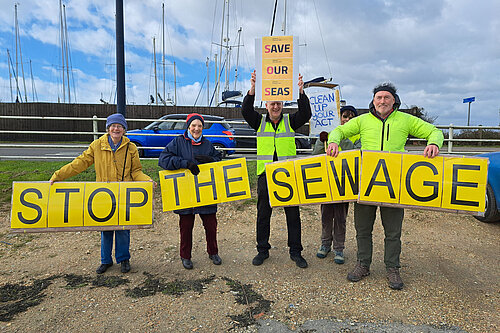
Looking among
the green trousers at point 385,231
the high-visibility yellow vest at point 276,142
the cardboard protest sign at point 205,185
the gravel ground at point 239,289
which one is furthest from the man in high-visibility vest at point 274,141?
the green trousers at point 385,231

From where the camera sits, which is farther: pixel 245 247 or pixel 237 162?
pixel 245 247

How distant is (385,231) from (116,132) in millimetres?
3292

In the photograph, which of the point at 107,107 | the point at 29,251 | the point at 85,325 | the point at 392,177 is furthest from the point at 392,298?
the point at 107,107

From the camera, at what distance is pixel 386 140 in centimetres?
358

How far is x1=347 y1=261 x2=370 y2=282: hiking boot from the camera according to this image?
12.2 ft

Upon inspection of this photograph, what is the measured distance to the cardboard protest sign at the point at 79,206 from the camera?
3.69 meters

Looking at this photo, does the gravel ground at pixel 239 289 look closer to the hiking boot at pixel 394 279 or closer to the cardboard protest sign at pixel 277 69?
the hiking boot at pixel 394 279

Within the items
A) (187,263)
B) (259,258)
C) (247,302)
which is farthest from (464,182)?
(187,263)

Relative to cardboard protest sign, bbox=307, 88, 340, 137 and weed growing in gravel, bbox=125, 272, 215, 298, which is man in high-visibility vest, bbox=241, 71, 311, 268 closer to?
weed growing in gravel, bbox=125, 272, 215, 298

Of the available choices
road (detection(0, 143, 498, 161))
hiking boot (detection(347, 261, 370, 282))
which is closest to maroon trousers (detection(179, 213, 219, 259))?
hiking boot (detection(347, 261, 370, 282))

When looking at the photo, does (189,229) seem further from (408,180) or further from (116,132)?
(408,180)

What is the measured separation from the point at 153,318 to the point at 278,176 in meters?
1.99

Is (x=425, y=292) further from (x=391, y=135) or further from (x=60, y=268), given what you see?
(x=60, y=268)

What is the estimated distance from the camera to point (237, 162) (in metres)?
4.14
